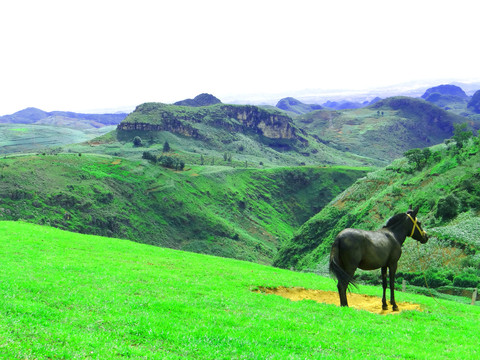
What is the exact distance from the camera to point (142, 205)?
145125 millimetres

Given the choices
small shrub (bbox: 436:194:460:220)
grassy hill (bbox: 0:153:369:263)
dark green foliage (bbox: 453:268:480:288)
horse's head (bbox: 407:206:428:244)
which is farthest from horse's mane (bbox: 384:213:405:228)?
grassy hill (bbox: 0:153:369:263)

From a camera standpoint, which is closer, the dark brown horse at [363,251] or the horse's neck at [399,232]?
the dark brown horse at [363,251]

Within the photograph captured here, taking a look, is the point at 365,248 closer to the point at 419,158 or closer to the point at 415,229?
the point at 415,229

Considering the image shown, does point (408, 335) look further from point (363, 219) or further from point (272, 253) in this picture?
point (272, 253)

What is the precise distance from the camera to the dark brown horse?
17.0 meters

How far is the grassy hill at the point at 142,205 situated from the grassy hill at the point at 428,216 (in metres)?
44.3

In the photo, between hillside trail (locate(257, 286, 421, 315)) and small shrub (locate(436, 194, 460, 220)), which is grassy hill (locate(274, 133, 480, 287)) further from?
hillside trail (locate(257, 286, 421, 315))

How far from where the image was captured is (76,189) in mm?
131000

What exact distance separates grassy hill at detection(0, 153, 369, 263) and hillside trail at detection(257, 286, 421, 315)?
4117 inches

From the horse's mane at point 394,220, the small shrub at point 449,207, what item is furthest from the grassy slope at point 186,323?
the small shrub at point 449,207

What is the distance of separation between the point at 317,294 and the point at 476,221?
3440 cm

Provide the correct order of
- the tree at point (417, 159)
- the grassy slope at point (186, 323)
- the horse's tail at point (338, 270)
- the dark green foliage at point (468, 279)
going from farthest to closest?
1. the tree at point (417, 159)
2. the dark green foliage at point (468, 279)
3. the horse's tail at point (338, 270)
4. the grassy slope at point (186, 323)

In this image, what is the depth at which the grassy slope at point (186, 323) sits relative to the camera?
10094 millimetres

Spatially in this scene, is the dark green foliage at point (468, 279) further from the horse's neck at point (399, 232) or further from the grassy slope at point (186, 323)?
the horse's neck at point (399, 232)
